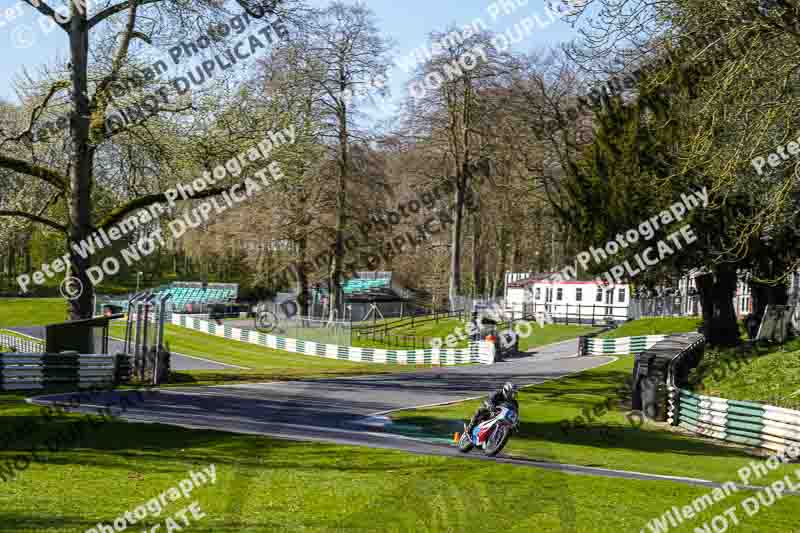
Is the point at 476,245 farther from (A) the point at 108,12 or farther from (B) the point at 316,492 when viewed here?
(B) the point at 316,492

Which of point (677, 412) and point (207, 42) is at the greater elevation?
point (207, 42)

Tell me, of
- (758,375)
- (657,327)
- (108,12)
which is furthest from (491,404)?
(657,327)

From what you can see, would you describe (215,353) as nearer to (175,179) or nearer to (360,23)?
(360,23)

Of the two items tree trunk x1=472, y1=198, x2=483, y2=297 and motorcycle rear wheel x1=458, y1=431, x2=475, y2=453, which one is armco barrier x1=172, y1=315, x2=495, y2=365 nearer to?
tree trunk x1=472, y1=198, x2=483, y2=297

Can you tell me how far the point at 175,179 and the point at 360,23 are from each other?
24022mm

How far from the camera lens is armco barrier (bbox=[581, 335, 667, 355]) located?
130 ft

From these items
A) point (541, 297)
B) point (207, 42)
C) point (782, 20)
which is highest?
point (207, 42)

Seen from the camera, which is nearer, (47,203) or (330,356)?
(47,203)

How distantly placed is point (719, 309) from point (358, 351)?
19842mm

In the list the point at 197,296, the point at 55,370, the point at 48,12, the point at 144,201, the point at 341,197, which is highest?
the point at 48,12

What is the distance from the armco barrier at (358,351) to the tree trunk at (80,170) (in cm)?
1978

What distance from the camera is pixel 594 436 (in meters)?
19.2

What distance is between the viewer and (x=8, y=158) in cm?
2112

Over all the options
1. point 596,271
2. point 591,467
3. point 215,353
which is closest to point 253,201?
point 215,353
